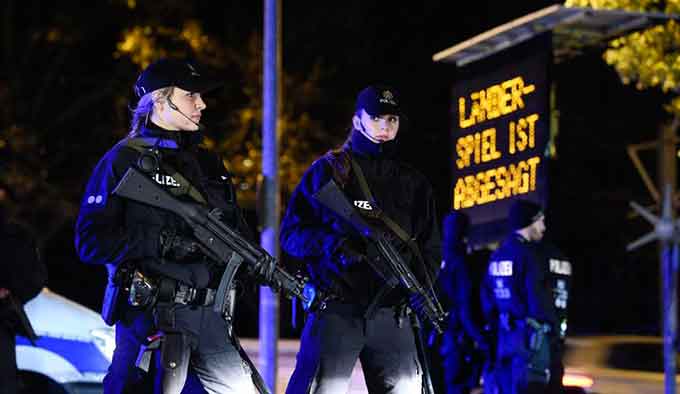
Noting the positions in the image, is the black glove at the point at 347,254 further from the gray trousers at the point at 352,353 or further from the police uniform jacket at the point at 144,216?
the police uniform jacket at the point at 144,216

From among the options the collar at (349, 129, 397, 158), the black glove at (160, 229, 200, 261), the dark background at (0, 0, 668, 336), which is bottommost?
the black glove at (160, 229, 200, 261)

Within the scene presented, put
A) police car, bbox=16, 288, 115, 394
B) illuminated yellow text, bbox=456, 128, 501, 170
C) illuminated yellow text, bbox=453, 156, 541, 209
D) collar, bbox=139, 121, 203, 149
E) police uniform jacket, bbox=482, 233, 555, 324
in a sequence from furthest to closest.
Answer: illuminated yellow text, bbox=456, 128, 501, 170 < illuminated yellow text, bbox=453, 156, 541, 209 < police uniform jacket, bbox=482, 233, 555, 324 < police car, bbox=16, 288, 115, 394 < collar, bbox=139, 121, 203, 149

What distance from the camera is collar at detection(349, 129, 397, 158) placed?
6836 millimetres

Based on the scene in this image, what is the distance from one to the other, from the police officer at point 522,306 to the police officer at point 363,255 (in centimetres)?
306

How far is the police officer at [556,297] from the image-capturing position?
986 centimetres

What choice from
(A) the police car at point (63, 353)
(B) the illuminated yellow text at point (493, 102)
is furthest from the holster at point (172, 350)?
(B) the illuminated yellow text at point (493, 102)

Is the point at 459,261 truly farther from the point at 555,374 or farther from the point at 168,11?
the point at 168,11

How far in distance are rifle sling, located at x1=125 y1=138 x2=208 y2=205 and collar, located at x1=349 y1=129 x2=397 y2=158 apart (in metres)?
1.29

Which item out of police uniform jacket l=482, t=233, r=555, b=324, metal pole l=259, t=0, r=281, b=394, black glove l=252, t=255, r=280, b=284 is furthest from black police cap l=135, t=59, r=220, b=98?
metal pole l=259, t=0, r=281, b=394

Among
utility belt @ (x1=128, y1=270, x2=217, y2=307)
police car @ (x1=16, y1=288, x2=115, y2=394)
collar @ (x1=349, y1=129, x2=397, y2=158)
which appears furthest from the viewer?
police car @ (x1=16, y1=288, x2=115, y2=394)

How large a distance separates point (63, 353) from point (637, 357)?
9.19 m

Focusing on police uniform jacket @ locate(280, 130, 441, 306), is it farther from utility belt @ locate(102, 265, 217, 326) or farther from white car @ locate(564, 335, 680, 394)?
white car @ locate(564, 335, 680, 394)

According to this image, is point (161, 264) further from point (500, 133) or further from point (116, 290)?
point (500, 133)

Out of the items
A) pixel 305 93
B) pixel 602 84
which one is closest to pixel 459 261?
pixel 305 93
